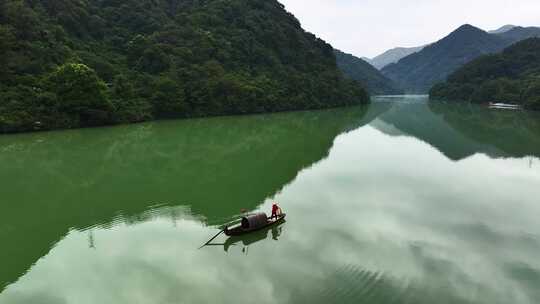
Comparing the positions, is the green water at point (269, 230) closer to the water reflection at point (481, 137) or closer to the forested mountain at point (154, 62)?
the water reflection at point (481, 137)

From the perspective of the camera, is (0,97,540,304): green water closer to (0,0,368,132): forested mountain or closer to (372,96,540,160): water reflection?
(372,96,540,160): water reflection

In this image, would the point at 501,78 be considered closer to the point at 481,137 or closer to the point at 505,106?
the point at 505,106

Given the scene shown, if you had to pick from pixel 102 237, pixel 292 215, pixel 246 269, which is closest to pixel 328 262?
pixel 246 269

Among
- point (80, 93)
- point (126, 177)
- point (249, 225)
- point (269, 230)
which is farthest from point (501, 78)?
point (249, 225)

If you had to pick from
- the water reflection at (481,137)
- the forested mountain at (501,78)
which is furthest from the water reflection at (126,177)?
the forested mountain at (501,78)

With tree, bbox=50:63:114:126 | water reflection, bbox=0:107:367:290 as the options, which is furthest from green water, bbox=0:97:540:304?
tree, bbox=50:63:114:126

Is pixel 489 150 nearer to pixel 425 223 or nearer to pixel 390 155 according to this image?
pixel 390 155
